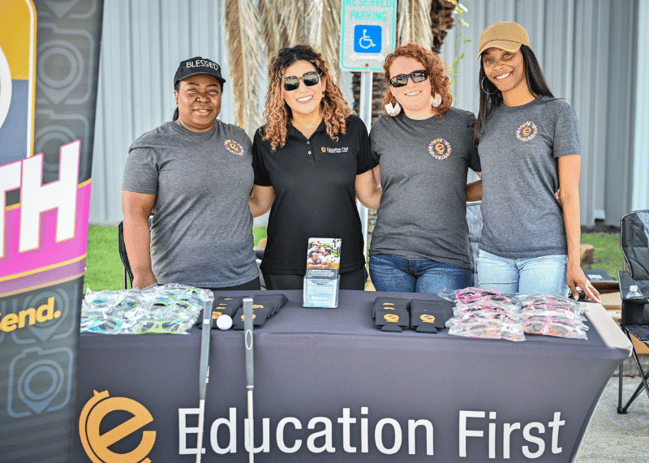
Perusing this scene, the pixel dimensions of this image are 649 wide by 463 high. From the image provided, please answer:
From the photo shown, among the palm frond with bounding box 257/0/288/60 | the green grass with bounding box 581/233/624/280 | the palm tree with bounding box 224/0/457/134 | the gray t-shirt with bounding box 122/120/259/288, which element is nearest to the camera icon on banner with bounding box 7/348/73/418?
the gray t-shirt with bounding box 122/120/259/288

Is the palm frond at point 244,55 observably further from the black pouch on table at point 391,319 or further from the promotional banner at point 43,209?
the promotional banner at point 43,209

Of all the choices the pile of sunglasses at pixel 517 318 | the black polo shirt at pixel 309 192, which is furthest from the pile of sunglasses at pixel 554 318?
the black polo shirt at pixel 309 192

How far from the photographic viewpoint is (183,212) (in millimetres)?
2410

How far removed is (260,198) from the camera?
271cm

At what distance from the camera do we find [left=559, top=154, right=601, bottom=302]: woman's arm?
2180 millimetres

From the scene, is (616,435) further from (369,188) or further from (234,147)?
(234,147)

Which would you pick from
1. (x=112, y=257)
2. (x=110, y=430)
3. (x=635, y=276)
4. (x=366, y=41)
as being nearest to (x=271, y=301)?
(x=110, y=430)

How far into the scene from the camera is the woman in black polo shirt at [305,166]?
252cm

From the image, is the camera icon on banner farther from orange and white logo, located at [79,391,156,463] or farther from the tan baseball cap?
the tan baseball cap

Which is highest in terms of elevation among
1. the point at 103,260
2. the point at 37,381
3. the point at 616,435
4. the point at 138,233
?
the point at 138,233

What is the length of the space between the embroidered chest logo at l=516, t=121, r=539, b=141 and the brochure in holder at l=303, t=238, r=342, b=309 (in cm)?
84

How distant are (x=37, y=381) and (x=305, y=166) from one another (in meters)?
1.42

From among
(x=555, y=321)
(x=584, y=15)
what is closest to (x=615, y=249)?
(x=584, y=15)

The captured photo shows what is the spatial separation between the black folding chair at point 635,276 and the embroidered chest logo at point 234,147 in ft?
6.86
